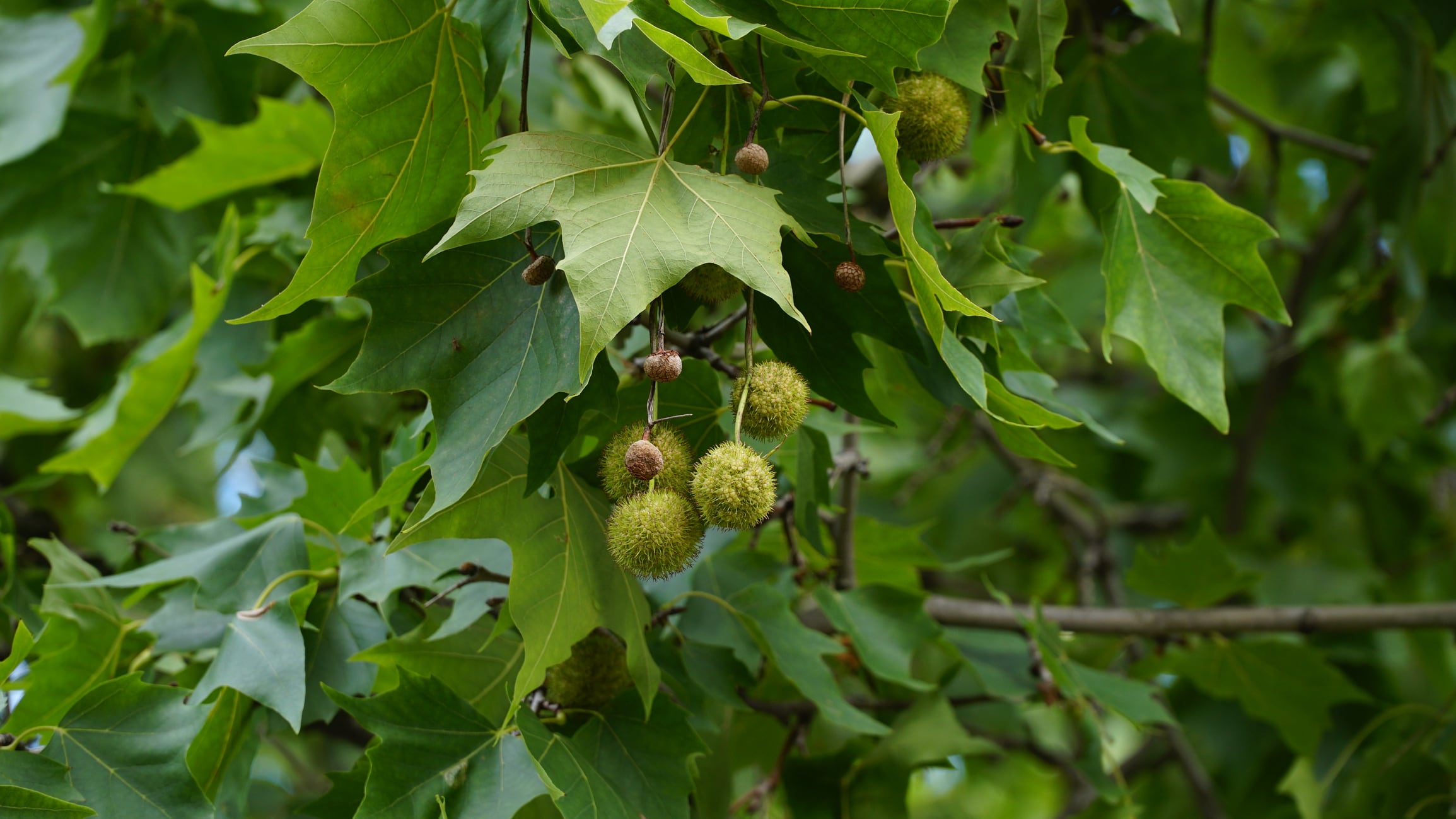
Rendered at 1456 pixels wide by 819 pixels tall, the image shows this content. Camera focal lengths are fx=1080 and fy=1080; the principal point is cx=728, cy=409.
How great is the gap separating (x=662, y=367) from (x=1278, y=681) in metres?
2.23

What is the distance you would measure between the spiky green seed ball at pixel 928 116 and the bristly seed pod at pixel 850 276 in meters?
0.23

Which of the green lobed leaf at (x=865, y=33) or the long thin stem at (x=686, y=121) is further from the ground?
the green lobed leaf at (x=865, y=33)

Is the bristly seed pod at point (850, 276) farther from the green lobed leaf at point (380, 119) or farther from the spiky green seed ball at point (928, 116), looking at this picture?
the green lobed leaf at point (380, 119)

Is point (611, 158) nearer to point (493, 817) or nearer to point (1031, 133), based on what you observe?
point (1031, 133)

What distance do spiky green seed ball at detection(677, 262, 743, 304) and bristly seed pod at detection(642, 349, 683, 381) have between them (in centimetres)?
15

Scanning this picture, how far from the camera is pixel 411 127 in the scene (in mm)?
1518

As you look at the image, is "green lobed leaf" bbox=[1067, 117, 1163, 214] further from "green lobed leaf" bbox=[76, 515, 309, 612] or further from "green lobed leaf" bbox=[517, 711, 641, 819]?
"green lobed leaf" bbox=[76, 515, 309, 612]

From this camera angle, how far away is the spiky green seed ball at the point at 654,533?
1290mm

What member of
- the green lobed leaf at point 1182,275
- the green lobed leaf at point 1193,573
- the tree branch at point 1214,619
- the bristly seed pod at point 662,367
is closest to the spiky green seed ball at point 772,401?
the bristly seed pod at point 662,367

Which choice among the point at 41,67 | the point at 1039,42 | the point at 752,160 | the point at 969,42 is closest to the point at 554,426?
the point at 752,160

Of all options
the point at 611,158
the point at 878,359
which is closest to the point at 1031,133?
the point at 878,359

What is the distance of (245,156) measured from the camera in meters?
2.79

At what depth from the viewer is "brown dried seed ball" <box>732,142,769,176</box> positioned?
1.36 m

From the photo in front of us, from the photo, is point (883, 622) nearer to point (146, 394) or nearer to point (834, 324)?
point (834, 324)
